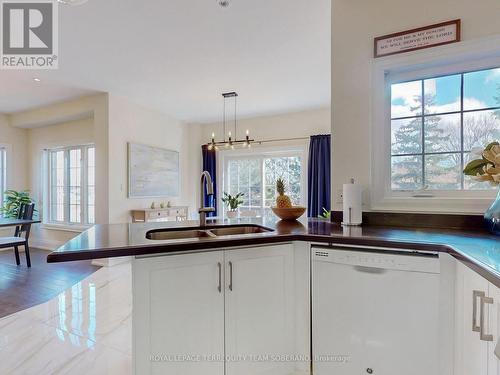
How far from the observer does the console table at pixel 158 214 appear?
4492mm

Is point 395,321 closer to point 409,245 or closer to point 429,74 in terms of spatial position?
point 409,245

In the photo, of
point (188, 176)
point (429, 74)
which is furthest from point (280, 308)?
point (188, 176)

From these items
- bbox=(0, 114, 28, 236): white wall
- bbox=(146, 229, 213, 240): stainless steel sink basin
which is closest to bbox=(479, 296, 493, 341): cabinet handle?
bbox=(146, 229, 213, 240): stainless steel sink basin

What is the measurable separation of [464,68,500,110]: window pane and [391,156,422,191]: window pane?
473 mm

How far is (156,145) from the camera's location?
510 cm

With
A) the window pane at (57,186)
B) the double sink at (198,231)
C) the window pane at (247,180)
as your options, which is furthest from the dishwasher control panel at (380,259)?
the window pane at (57,186)

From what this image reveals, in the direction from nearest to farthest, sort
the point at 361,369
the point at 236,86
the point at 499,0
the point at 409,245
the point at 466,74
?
1. the point at 409,245
2. the point at 361,369
3. the point at 499,0
4. the point at 466,74
5. the point at 236,86

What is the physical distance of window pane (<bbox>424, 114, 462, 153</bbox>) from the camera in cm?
192

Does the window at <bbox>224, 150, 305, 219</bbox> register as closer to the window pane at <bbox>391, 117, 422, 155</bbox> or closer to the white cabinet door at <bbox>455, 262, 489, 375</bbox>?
the window pane at <bbox>391, 117, 422, 155</bbox>

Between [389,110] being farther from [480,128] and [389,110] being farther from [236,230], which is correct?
[236,230]

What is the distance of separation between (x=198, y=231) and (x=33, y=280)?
3102 mm

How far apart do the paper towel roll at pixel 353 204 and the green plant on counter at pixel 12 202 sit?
5.80 metres

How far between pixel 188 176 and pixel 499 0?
17.4 feet

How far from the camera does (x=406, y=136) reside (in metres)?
2.06
